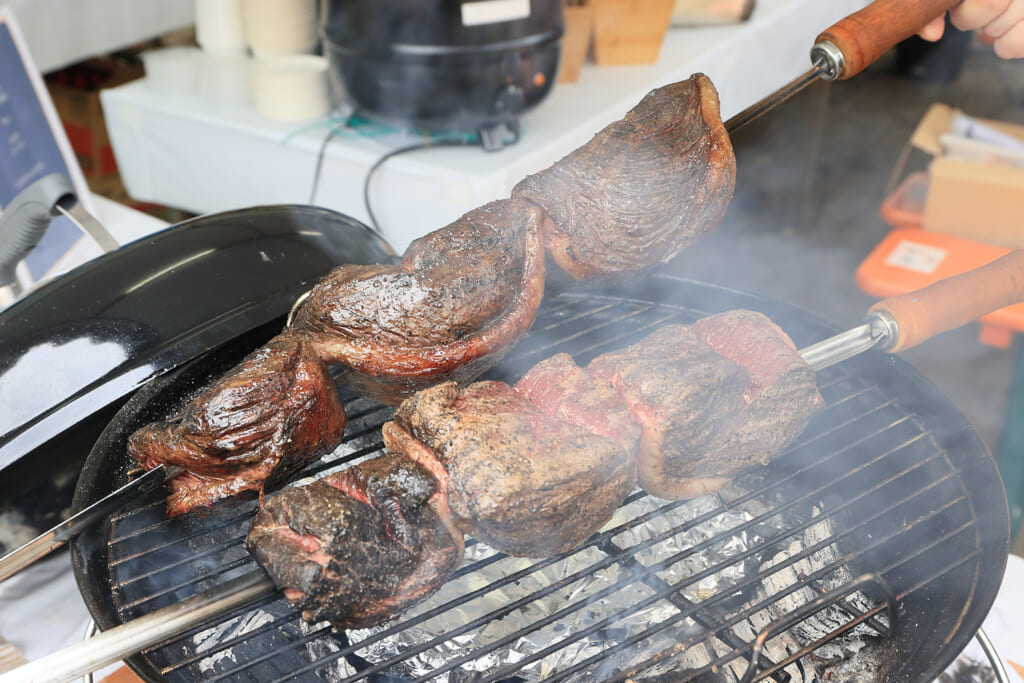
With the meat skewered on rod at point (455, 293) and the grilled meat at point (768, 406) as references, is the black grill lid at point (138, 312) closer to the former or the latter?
the meat skewered on rod at point (455, 293)

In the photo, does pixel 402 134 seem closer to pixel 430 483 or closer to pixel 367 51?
pixel 367 51

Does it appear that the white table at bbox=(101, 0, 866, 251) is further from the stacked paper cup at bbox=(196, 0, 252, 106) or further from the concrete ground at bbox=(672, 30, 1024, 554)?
the concrete ground at bbox=(672, 30, 1024, 554)

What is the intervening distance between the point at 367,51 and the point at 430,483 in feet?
6.74

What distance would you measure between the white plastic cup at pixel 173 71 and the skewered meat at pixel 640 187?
8.32 feet

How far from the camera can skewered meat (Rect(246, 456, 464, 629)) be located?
1.13 m

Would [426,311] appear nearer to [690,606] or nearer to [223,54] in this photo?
[690,606]

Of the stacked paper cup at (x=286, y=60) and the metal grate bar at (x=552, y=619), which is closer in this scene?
the metal grate bar at (x=552, y=619)

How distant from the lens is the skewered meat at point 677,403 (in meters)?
1.42

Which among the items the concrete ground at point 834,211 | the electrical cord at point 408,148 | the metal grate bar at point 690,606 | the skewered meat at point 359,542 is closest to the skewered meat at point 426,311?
the skewered meat at point 359,542

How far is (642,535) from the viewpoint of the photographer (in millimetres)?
1767

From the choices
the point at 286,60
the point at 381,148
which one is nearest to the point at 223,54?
the point at 286,60

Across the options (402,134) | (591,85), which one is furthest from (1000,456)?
(402,134)

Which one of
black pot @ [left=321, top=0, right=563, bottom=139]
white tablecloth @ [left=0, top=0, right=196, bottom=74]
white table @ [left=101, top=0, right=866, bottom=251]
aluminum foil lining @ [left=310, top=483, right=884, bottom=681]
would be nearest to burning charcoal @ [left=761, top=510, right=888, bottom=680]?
Answer: aluminum foil lining @ [left=310, top=483, right=884, bottom=681]

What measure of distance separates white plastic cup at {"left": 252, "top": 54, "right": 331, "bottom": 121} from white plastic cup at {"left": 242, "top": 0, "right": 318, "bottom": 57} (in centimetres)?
18
